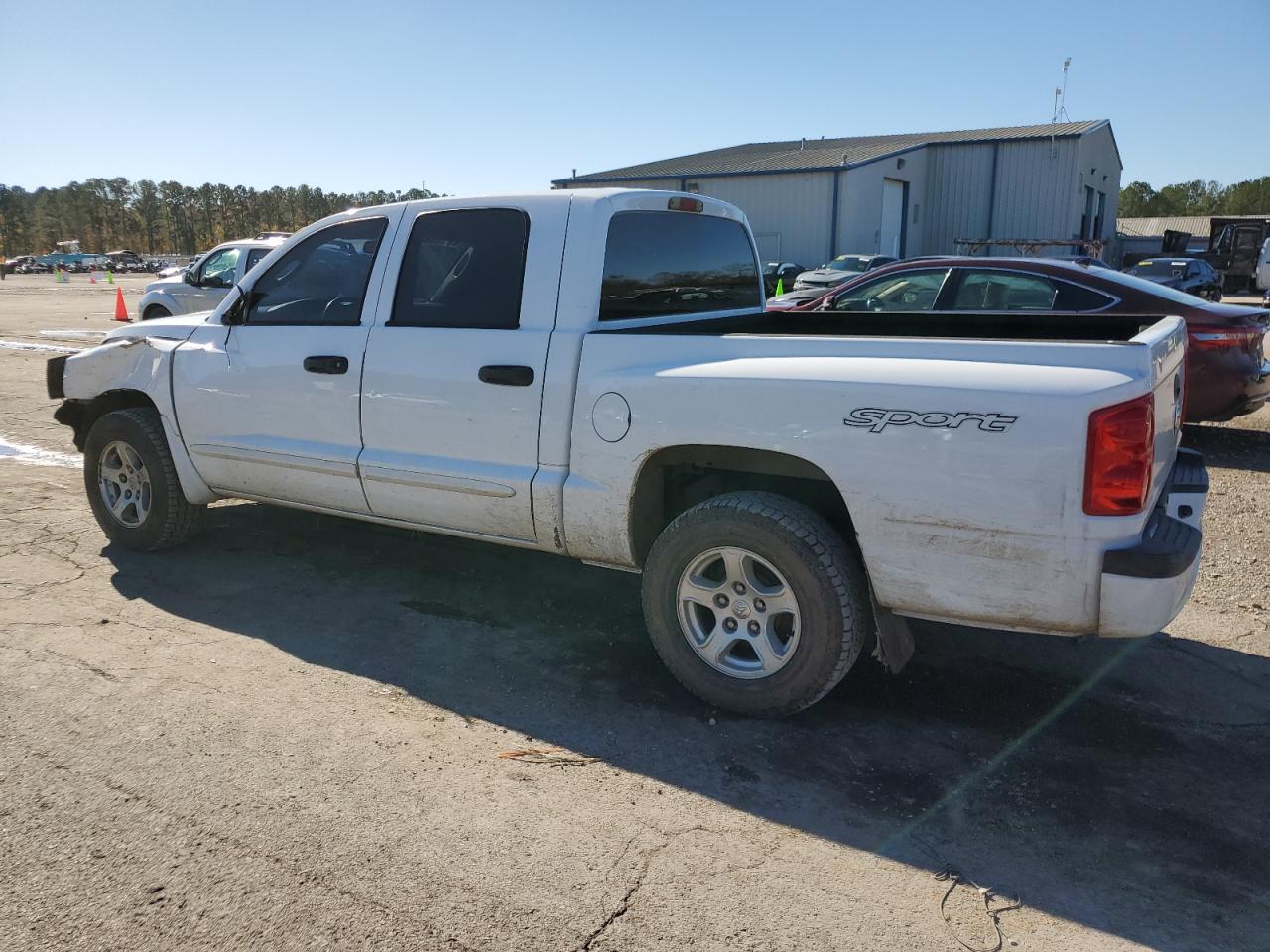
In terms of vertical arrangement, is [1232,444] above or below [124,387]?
below

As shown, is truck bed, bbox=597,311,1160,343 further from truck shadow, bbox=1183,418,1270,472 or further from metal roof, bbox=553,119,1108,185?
metal roof, bbox=553,119,1108,185

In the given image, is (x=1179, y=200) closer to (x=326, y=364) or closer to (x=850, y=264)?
(x=850, y=264)

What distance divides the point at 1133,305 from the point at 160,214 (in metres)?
116

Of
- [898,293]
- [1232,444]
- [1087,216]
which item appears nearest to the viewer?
[898,293]

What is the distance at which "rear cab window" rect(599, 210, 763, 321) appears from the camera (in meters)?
4.16

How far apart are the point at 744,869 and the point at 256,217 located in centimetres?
11623

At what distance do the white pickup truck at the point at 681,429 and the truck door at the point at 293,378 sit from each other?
16 millimetres

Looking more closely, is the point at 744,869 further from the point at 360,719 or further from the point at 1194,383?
the point at 1194,383

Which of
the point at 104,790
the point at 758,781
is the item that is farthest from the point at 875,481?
the point at 104,790

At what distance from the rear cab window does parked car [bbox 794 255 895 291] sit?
1736 cm

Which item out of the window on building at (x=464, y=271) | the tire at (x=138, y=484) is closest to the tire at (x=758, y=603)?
the window on building at (x=464, y=271)

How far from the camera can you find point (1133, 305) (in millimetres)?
7535

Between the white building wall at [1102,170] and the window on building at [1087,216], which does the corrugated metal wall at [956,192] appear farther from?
the window on building at [1087,216]

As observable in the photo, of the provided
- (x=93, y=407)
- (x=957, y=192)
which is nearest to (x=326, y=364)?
(x=93, y=407)
